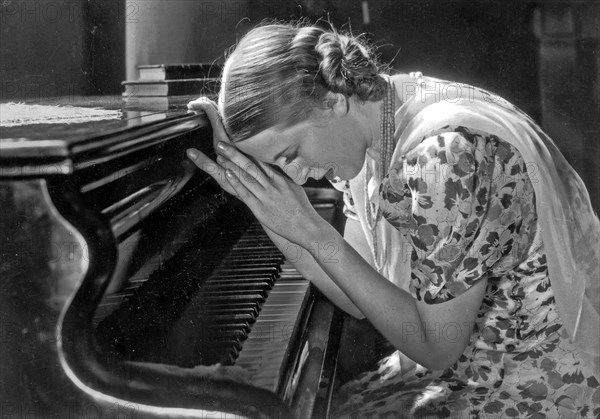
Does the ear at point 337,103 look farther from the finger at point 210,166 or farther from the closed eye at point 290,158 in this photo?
the finger at point 210,166

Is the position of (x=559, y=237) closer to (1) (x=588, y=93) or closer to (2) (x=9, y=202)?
(2) (x=9, y=202)

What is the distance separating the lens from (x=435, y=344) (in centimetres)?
114

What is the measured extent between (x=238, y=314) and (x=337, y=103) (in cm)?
41

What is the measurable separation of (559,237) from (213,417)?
0.67m

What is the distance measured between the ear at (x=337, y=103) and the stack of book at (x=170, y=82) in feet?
1.96

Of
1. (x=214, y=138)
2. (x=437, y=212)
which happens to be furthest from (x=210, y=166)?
(x=437, y=212)

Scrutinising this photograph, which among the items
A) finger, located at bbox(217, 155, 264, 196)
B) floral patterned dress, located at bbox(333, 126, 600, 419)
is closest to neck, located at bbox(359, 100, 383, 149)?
floral patterned dress, located at bbox(333, 126, 600, 419)

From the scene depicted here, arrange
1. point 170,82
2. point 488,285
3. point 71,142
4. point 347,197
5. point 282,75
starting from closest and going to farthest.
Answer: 1. point 71,142
2. point 282,75
3. point 488,285
4. point 347,197
5. point 170,82

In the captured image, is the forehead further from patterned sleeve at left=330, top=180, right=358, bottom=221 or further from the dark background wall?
the dark background wall

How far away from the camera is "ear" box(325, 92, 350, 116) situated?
1217 millimetres

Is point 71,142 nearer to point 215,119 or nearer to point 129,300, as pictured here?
point 129,300

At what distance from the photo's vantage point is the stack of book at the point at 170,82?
1786 millimetres

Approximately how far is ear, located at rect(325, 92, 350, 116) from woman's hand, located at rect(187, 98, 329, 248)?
0.50 ft

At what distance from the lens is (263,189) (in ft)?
4.07
